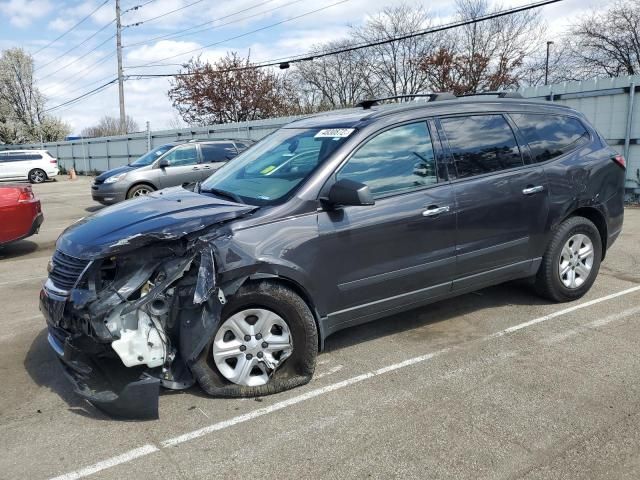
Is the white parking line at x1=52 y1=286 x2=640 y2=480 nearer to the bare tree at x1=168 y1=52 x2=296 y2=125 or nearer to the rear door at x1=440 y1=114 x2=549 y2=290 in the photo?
the rear door at x1=440 y1=114 x2=549 y2=290

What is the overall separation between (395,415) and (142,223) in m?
1.97

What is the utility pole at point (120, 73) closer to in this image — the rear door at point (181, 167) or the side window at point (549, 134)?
the rear door at point (181, 167)

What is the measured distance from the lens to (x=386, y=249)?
3.84m

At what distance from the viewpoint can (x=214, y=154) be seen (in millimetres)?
13094

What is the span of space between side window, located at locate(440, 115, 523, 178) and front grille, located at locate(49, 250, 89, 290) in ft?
9.28

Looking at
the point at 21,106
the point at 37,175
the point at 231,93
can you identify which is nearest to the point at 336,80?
the point at 231,93

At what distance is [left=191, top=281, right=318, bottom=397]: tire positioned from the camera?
337 cm

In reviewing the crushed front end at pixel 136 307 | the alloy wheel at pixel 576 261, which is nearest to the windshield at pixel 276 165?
the crushed front end at pixel 136 307

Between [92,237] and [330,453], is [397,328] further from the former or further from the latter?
[92,237]

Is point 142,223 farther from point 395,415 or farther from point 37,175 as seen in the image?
point 37,175

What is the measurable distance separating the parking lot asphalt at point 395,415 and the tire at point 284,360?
0.30 ft

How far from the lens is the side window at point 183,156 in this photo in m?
12.9

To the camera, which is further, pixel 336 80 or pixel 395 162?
pixel 336 80

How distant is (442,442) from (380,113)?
7.80 ft
